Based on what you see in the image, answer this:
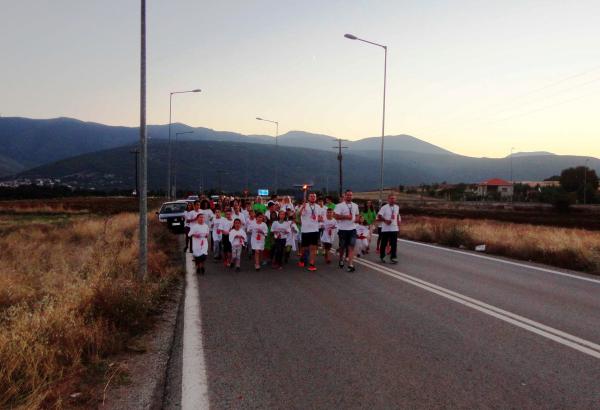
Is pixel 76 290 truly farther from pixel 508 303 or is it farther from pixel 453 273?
pixel 453 273

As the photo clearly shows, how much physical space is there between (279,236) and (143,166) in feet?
13.6

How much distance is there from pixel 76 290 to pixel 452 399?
5.42m

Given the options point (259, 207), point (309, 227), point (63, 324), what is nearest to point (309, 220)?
point (309, 227)

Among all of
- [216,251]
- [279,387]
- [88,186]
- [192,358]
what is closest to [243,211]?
[216,251]

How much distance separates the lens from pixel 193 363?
5488 mm

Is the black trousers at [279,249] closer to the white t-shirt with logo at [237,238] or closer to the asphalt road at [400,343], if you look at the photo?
the white t-shirt with logo at [237,238]

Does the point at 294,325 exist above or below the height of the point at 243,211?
below

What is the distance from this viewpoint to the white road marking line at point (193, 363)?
453 cm

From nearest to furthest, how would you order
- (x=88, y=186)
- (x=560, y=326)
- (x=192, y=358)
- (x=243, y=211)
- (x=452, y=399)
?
(x=452, y=399), (x=192, y=358), (x=560, y=326), (x=243, y=211), (x=88, y=186)

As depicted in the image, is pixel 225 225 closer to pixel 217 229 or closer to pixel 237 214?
pixel 217 229

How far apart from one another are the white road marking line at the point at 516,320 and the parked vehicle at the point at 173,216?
17.3 metres

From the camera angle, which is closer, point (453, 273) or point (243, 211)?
point (453, 273)

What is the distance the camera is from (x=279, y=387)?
15.7ft

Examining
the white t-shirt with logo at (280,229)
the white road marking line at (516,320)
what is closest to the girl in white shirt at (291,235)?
the white t-shirt with logo at (280,229)
